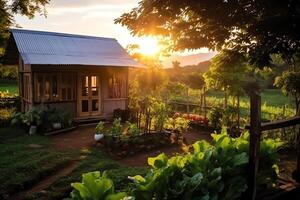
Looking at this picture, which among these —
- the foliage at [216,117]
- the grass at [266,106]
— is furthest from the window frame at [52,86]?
the grass at [266,106]

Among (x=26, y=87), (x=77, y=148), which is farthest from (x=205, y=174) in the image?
(x=26, y=87)

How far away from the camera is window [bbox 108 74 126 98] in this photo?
16719 mm

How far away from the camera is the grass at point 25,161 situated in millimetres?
7500

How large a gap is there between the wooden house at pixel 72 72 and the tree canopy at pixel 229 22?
8.60 metres

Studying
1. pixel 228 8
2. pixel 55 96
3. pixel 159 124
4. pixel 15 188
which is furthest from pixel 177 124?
pixel 228 8

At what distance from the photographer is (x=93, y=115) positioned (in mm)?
16062

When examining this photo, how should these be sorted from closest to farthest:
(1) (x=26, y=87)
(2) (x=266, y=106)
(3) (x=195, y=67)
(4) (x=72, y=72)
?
(4) (x=72, y=72)
(1) (x=26, y=87)
(2) (x=266, y=106)
(3) (x=195, y=67)

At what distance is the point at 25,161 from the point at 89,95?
7.36 meters

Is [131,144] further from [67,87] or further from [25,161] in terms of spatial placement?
[67,87]

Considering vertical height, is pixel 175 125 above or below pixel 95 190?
below

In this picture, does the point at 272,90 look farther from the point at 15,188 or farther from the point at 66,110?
the point at 15,188

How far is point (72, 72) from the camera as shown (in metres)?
15.4

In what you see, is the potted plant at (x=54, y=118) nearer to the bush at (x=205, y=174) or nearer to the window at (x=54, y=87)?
the window at (x=54, y=87)

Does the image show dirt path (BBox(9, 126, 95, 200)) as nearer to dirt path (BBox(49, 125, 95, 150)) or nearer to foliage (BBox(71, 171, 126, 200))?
dirt path (BBox(49, 125, 95, 150))
